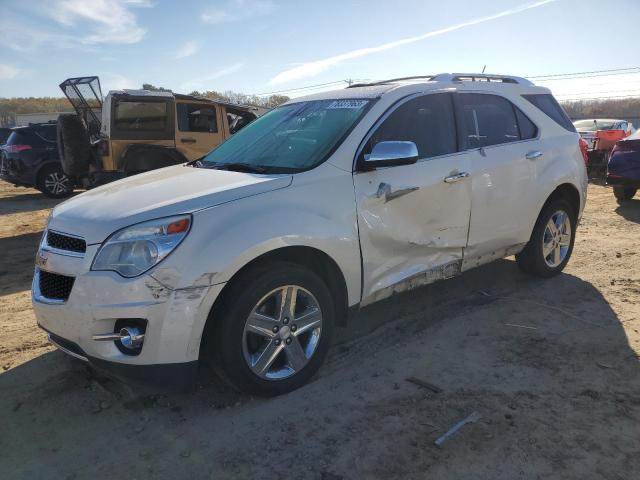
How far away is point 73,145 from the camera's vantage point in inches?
327

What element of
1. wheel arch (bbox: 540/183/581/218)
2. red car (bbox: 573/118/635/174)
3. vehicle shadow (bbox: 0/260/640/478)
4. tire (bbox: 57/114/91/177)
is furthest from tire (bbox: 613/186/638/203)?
tire (bbox: 57/114/91/177)

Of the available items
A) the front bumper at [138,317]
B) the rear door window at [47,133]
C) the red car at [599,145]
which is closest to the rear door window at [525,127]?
the front bumper at [138,317]

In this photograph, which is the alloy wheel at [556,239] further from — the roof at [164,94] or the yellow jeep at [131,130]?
the roof at [164,94]

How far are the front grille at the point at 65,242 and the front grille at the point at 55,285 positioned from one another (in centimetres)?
16

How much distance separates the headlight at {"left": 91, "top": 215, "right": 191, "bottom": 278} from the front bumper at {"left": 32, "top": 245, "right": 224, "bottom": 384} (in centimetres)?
5

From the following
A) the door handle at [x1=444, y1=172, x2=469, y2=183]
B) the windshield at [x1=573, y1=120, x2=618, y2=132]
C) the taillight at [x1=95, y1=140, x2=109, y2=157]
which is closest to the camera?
the door handle at [x1=444, y1=172, x2=469, y2=183]

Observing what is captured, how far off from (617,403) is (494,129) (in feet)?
7.83

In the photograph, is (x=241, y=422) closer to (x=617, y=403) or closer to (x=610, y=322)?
(x=617, y=403)

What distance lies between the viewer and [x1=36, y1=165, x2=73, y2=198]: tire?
12117 mm

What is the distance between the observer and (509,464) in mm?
2461

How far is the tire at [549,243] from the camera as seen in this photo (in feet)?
16.0

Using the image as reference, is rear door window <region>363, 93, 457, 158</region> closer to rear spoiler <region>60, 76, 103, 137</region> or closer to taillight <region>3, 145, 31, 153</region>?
rear spoiler <region>60, 76, 103, 137</region>

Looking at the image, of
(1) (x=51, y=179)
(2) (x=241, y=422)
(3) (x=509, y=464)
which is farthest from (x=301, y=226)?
(1) (x=51, y=179)

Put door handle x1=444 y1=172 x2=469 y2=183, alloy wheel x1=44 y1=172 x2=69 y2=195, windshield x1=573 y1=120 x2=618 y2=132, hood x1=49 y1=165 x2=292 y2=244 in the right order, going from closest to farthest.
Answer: hood x1=49 y1=165 x2=292 y2=244
door handle x1=444 y1=172 x2=469 y2=183
alloy wheel x1=44 y1=172 x2=69 y2=195
windshield x1=573 y1=120 x2=618 y2=132
